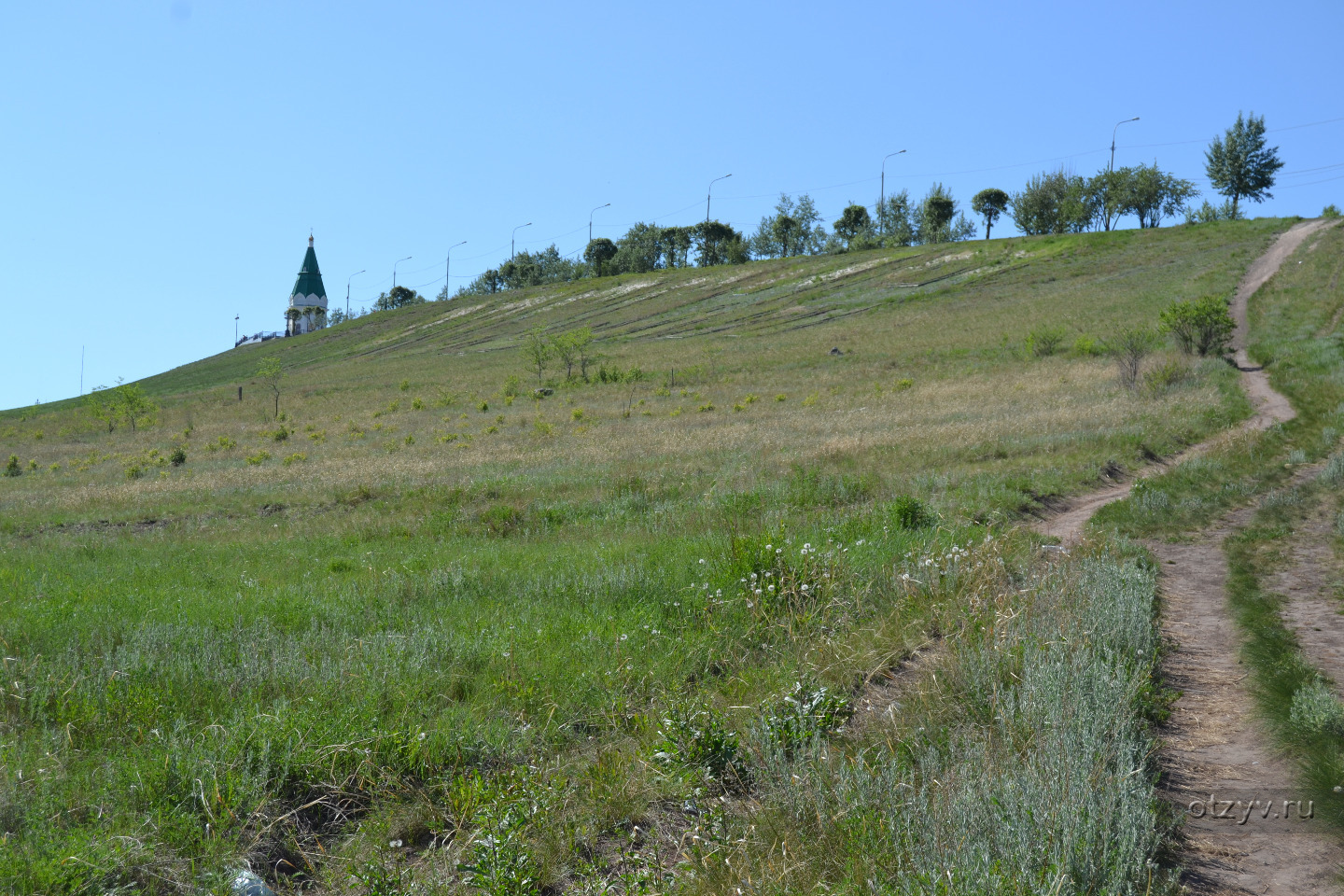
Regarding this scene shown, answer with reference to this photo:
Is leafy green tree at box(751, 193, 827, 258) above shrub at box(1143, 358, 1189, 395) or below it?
above

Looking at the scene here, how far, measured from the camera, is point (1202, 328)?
3091 centimetres

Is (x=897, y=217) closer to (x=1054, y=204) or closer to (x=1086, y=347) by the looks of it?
(x=1054, y=204)

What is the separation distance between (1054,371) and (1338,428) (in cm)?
1710

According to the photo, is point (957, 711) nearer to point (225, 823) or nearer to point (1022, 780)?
point (1022, 780)

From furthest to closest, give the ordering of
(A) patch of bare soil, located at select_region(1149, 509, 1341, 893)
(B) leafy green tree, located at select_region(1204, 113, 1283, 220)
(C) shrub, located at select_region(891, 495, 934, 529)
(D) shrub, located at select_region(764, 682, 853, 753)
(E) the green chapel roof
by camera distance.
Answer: (E) the green chapel roof, (B) leafy green tree, located at select_region(1204, 113, 1283, 220), (C) shrub, located at select_region(891, 495, 934, 529), (D) shrub, located at select_region(764, 682, 853, 753), (A) patch of bare soil, located at select_region(1149, 509, 1341, 893)

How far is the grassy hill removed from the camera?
4035mm

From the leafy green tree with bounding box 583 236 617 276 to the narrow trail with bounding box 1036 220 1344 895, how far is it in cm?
12689

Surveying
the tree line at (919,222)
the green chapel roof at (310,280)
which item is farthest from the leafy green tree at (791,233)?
the green chapel roof at (310,280)

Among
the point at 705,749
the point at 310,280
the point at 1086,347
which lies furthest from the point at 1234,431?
the point at 310,280

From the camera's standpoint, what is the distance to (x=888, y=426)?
23.5 meters

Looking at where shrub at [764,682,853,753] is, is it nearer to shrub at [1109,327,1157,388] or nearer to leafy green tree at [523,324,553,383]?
shrub at [1109,327,1157,388]

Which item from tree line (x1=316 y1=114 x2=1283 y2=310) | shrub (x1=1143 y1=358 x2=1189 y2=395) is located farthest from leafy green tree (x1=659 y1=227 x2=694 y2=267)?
shrub (x1=1143 y1=358 x2=1189 y2=395)

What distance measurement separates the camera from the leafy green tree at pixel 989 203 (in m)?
113

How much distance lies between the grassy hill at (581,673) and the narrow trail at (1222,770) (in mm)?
300
